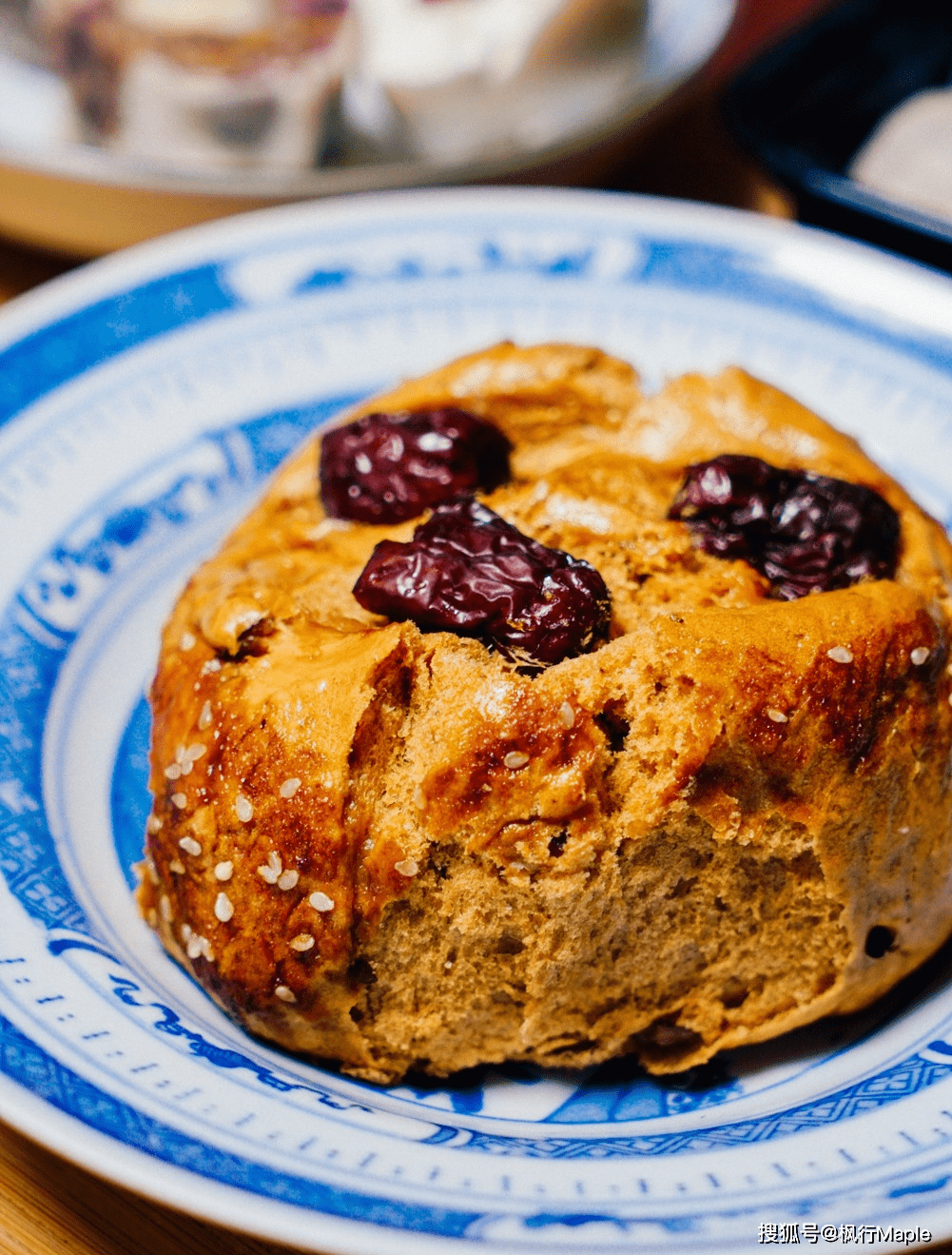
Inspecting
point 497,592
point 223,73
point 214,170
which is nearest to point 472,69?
point 223,73

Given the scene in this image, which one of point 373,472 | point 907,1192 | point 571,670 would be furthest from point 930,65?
point 907,1192

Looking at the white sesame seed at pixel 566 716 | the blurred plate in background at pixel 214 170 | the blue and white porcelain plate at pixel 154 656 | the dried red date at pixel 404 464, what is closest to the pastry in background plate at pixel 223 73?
the blurred plate in background at pixel 214 170

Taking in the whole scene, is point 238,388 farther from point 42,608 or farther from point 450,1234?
point 450,1234

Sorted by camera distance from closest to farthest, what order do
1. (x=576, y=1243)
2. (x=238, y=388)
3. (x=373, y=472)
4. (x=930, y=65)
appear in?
1. (x=576, y=1243)
2. (x=373, y=472)
3. (x=238, y=388)
4. (x=930, y=65)

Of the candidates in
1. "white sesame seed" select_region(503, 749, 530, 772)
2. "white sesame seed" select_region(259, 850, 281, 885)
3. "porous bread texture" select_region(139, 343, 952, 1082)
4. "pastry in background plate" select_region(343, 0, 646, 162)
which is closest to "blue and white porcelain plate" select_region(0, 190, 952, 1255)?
"porous bread texture" select_region(139, 343, 952, 1082)

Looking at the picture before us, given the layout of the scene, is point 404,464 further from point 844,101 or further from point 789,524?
point 844,101

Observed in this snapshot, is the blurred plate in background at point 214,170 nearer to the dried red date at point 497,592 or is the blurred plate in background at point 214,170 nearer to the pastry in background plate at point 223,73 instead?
the pastry in background plate at point 223,73
